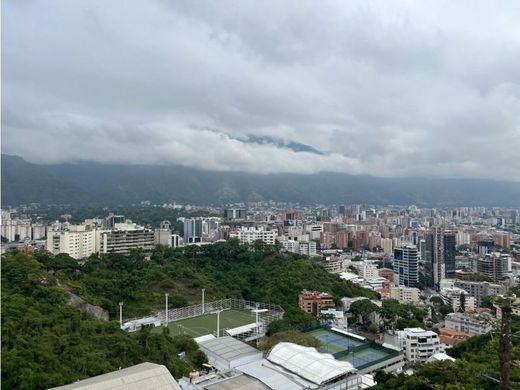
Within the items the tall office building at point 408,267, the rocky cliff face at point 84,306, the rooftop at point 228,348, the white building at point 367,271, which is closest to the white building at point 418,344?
the rooftop at point 228,348

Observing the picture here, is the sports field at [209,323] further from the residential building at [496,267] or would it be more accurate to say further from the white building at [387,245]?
Answer: the white building at [387,245]

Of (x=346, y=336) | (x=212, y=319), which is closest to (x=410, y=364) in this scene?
(x=346, y=336)

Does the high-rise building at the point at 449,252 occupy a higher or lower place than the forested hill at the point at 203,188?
lower

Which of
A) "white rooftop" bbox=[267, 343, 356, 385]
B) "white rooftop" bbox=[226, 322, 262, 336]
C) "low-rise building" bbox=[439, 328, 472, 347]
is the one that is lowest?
"low-rise building" bbox=[439, 328, 472, 347]

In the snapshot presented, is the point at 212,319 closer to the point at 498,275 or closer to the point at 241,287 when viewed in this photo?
the point at 241,287

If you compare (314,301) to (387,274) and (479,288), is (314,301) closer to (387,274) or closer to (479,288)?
(479,288)

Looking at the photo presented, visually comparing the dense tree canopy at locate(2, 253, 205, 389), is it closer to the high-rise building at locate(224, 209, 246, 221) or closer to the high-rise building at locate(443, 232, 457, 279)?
the high-rise building at locate(443, 232, 457, 279)

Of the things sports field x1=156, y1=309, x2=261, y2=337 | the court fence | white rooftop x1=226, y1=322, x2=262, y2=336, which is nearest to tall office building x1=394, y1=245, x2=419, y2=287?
the court fence
